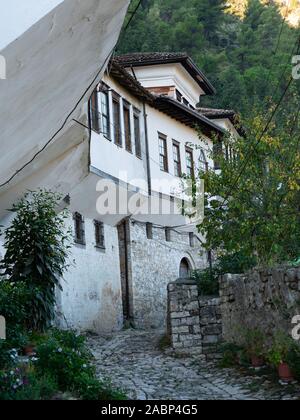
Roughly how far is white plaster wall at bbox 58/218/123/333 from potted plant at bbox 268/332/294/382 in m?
6.83

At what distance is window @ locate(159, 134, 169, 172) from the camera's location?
23.6 metres

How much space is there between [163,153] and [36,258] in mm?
11109

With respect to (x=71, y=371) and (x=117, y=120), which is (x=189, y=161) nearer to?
(x=117, y=120)

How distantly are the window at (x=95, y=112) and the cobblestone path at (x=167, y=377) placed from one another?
5.11 m

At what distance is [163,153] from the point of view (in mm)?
23891

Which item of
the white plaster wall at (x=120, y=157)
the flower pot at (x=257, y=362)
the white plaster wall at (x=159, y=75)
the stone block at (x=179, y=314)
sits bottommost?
the flower pot at (x=257, y=362)

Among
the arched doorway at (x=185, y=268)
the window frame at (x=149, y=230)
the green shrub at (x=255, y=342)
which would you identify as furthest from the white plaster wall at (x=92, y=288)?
the green shrub at (x=255, y=342)

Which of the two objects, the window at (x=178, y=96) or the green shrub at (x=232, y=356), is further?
the window at (x=178, y=96)

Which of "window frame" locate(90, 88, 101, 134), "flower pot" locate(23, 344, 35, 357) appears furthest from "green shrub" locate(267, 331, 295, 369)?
"window frame" locate(90, 88, 101, 134)

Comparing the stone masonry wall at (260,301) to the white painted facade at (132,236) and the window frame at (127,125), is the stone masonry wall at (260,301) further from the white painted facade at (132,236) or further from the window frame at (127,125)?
the window frame at (127,125)

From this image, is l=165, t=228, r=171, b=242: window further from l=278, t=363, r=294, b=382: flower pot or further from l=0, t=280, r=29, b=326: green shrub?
l=278, t=363, r=294, b=382: flower pot

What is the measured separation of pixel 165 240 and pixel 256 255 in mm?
8455

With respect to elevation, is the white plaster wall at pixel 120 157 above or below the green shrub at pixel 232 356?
above

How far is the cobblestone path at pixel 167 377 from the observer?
1084 centimetres
